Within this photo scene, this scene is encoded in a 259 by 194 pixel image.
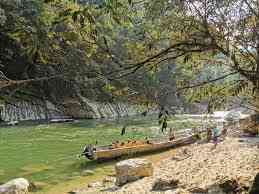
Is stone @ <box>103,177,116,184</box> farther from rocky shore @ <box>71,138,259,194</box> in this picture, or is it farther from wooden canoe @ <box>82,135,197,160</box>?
wooden canoe @ <box>82,135,197,160</box>

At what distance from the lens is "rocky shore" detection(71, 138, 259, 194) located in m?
12.5

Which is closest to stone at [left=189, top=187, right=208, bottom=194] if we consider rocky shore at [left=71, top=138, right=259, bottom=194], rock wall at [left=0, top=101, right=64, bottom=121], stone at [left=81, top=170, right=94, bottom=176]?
rocky shore at [left=71, top=138, right=259, bottom=194]

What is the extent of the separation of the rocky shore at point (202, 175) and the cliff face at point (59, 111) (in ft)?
87.1

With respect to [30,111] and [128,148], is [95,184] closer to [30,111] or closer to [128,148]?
[128,148]

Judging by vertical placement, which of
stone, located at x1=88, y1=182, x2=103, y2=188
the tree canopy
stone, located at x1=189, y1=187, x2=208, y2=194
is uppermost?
the tree canopy

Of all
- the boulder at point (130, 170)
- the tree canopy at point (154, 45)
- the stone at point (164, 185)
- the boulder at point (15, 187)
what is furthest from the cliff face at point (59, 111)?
the tree canopy at point (154, 45)

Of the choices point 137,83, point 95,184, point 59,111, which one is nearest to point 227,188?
point 137,83

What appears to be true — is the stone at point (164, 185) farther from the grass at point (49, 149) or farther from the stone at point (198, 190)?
the grass at point (49, 149)

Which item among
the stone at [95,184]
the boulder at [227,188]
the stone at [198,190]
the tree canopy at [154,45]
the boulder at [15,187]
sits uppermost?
the tree canopy at [154,45]

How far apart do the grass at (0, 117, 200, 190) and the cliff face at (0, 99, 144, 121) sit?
18.7 ft

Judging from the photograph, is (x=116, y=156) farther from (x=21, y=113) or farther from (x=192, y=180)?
(x=21, y=113)

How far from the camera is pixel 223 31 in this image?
24.3 ft

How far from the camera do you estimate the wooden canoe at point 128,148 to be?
24109 mm

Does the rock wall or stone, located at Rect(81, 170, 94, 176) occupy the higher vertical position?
the rock wall
